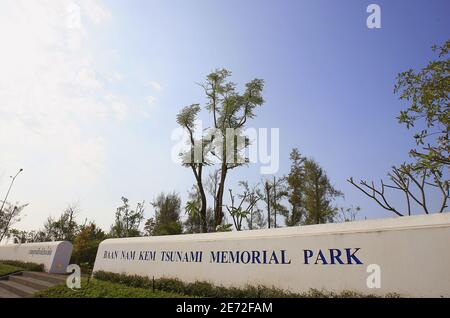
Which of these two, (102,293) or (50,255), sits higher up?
(50,255)

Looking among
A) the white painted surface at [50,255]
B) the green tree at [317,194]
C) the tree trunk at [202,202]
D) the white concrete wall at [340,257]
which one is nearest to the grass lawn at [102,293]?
the white concrete wall at [340,257]

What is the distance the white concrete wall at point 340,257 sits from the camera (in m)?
6.38

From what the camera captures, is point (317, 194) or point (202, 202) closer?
point (202, 202)

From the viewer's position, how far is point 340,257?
7.75 meters

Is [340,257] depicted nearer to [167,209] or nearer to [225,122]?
[225,122]

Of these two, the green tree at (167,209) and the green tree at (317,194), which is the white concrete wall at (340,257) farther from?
the green tree at (167,209)

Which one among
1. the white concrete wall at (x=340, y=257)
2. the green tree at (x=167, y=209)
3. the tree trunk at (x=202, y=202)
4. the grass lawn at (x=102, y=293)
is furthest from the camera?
the green tree at (x=167, y=209)

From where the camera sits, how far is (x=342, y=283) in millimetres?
7508

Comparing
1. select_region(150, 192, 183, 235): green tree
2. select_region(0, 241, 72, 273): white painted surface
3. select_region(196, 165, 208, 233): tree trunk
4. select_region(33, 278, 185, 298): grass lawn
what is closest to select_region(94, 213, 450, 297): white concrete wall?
select_region(33, 278, 185, 298): grass lawn

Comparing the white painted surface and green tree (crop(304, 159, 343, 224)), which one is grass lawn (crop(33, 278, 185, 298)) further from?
green tree (crop(304, 159, 343, 224))

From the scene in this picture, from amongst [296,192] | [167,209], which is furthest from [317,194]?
[167,209]

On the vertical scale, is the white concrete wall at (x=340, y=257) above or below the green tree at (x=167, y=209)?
below

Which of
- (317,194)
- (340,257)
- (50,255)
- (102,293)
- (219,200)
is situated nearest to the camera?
(340,257)

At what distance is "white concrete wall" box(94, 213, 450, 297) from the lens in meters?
6.38
